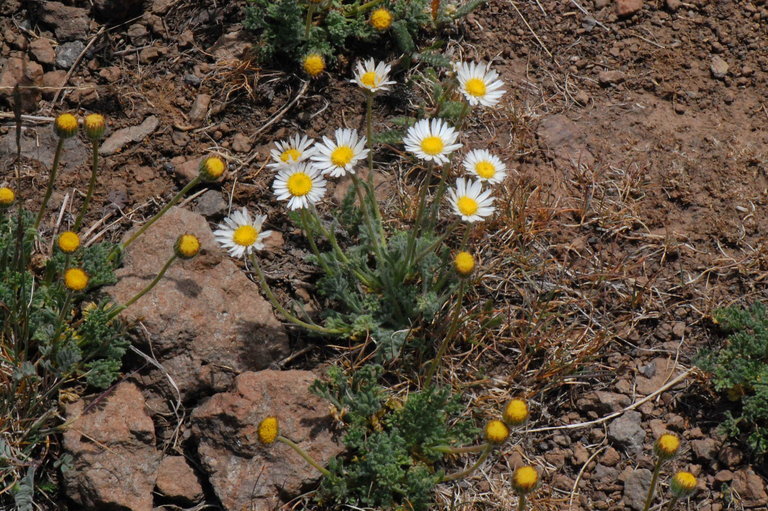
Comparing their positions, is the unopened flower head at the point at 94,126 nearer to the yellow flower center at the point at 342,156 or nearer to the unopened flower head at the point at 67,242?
the unopened flower head at the point at 67,242

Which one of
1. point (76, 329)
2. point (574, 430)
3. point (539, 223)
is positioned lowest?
point (574, 430)

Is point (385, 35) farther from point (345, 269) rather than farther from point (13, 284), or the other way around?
point (13, 284)

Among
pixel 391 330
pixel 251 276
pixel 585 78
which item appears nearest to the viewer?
pixel 391 330

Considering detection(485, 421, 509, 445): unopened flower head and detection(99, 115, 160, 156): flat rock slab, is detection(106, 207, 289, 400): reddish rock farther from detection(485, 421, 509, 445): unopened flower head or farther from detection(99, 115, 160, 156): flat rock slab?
detection(485, 421, 509, 445): unopened flower head

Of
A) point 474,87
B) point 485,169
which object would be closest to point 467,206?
point 485,169

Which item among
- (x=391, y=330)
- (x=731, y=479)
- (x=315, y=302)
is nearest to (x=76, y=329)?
(x=315, y=302)

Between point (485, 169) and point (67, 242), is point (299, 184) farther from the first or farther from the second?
point (67, 242)
